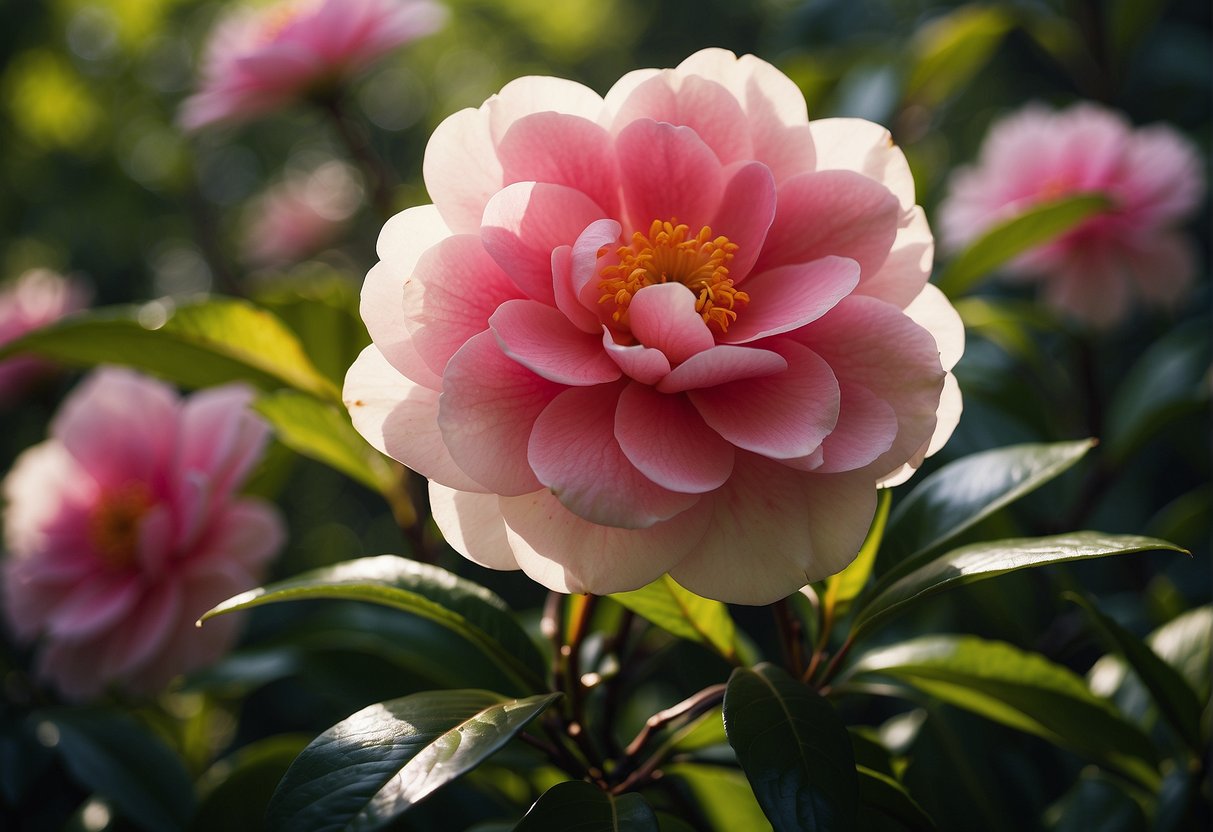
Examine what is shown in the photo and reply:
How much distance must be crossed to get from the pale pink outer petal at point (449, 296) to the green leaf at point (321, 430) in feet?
1.02

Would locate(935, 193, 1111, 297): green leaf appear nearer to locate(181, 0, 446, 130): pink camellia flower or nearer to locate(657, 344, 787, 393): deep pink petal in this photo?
locate(657, 344, 787, 393): deep pink petal

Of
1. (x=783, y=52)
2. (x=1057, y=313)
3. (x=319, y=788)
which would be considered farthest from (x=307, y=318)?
(x=783, y=52)

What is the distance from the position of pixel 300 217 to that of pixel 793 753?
2.85 meters

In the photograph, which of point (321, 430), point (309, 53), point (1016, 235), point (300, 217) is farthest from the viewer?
point (300, 217)

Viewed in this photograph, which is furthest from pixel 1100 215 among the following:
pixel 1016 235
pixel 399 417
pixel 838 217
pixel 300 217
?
pixel 300 217

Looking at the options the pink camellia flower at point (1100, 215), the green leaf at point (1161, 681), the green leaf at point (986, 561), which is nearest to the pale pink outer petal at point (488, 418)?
the green leaf at point (986, 561)

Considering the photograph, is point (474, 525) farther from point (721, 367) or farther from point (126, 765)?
point (126, 765)

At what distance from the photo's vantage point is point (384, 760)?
0.55 metres

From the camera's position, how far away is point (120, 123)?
121 inches

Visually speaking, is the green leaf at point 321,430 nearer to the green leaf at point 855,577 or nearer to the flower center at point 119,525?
the flower center at point 119,525

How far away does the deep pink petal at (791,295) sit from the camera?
555mm

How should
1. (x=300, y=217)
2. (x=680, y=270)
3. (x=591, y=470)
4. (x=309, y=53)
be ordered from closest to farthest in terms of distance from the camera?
(x=591, y=470) < (x=680, y=270) < (x=309, y=53) < (x=300, y=217)

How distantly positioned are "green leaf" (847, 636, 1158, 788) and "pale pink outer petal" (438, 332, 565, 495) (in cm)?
33

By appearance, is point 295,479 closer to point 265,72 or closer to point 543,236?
point 265,72
